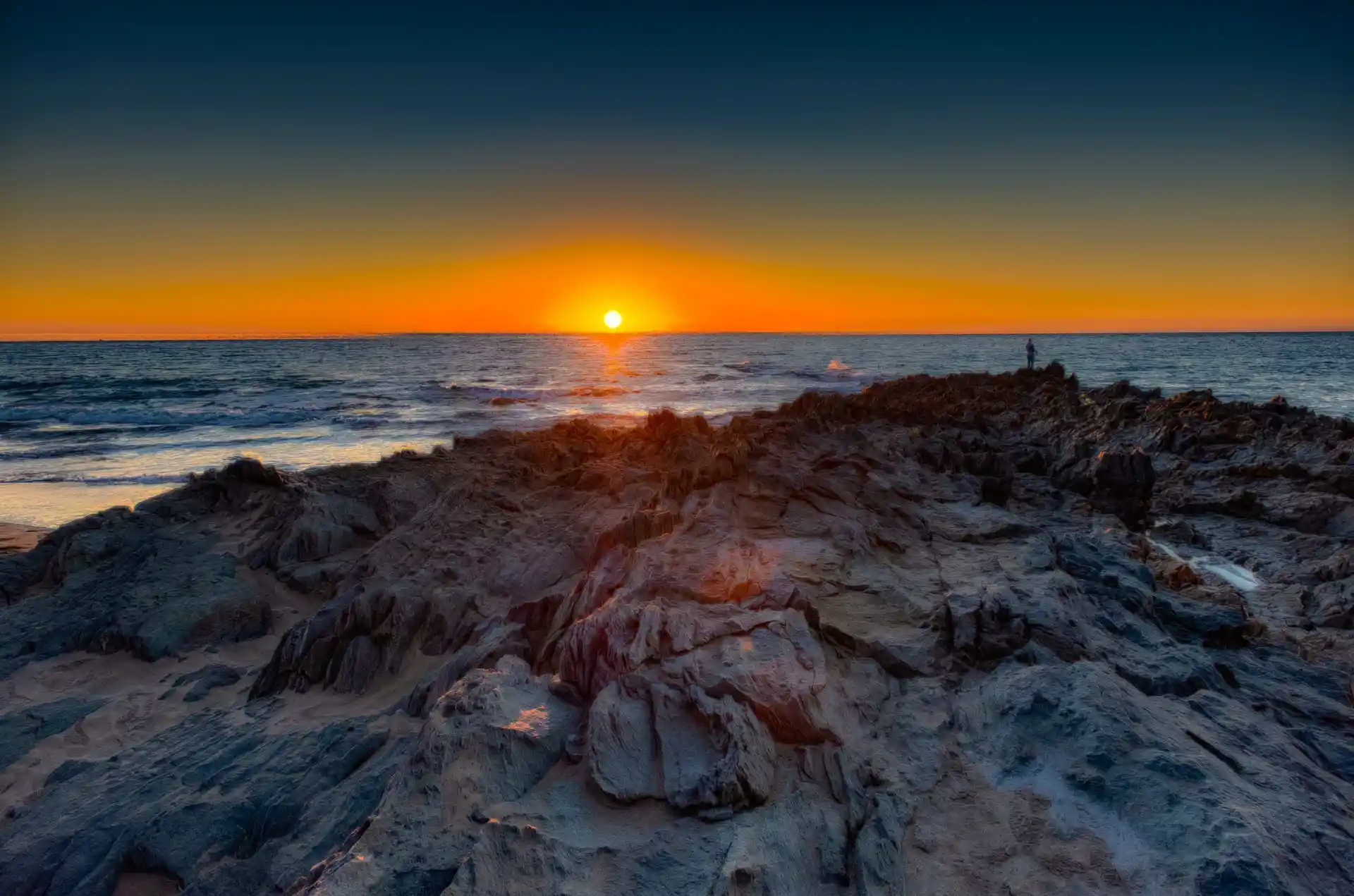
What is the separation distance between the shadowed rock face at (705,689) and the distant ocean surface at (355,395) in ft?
37.9

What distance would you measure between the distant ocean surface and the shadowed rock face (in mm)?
11550

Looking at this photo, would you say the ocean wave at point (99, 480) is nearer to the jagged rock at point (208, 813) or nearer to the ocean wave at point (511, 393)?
the jagged rock at point (208, 813)

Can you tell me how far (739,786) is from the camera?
3.40 m

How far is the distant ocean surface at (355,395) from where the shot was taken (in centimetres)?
2067

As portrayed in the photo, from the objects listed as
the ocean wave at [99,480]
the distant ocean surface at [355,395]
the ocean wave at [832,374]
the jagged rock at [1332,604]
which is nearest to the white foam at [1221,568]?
the jagged rock at [1332,604]

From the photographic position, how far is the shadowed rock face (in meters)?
3.14

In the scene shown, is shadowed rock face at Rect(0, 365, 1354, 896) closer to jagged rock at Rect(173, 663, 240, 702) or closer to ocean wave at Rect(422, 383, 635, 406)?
jagged rock at Rect(173, 663, 240, 702)

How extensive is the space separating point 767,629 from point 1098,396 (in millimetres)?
18014

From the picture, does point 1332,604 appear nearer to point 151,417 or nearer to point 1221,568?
point 1221,568

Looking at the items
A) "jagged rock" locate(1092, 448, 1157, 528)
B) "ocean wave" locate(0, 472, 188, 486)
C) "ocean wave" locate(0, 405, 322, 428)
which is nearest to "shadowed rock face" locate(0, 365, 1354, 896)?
"jagged rock" locate(1092, 448, 1157, 528)

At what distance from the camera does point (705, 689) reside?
3971 mm

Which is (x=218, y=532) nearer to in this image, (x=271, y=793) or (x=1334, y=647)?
(x=271, y=793)

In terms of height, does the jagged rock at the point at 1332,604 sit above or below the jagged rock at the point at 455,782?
below

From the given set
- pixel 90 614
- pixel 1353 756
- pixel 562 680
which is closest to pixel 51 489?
pixel 90 614
